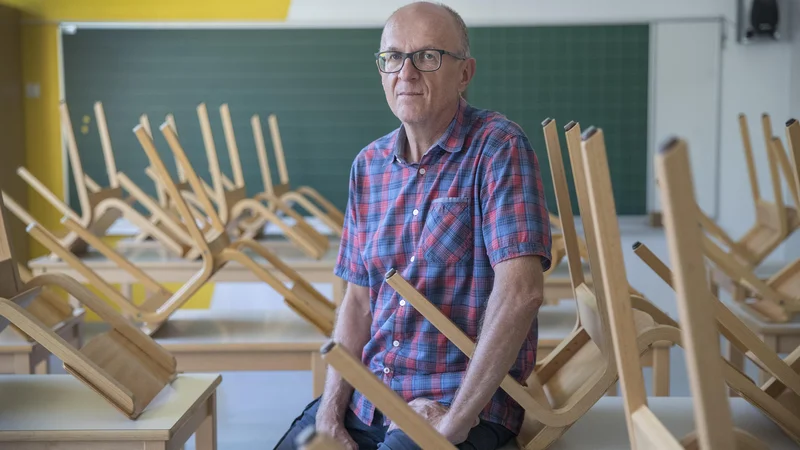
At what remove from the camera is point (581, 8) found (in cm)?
551

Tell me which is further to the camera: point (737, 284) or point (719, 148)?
point (719, 148)

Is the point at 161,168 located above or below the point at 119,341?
above

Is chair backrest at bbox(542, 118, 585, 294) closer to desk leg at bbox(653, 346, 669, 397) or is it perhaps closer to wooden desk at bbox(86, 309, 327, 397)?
desk leg at bbox(653, 346, 669, 397)

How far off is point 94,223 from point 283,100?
1864 millimetres

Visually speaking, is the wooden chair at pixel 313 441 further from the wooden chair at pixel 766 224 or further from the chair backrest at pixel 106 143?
the chair backrest at pixel 106 143

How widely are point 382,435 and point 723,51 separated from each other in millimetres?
4477

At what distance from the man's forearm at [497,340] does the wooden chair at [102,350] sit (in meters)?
0.58

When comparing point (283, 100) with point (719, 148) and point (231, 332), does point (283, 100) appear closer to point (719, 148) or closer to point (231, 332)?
point (719, 148)

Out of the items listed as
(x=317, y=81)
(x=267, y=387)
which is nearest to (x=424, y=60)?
(x=267, y=387)

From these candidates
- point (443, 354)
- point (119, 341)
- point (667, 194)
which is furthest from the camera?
point (119, 341)

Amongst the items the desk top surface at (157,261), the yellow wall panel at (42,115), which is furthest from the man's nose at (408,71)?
the yellow wall panel at (42,115)

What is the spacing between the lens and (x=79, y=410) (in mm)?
1673

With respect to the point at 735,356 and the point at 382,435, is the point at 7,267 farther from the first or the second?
the point at 735,356

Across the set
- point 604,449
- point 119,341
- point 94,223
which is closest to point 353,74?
point 94,223
